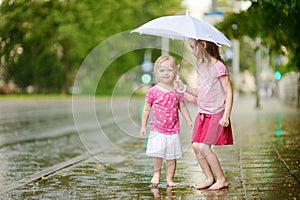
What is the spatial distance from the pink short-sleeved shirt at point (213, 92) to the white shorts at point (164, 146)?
46 cm

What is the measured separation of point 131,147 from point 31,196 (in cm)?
534

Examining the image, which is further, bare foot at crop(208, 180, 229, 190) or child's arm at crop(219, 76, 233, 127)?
bare foot at crop(208, 180, 229, 190)

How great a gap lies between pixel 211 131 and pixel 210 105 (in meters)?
0.28

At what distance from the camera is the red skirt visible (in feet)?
24.9

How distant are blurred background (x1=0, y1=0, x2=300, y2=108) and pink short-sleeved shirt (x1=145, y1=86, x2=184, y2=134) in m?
0.89

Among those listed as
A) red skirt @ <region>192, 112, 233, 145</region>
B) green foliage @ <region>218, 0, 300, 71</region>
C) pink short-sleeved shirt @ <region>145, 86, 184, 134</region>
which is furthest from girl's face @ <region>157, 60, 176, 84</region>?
green foliage @ <region>218, 0, 300, 71</region>

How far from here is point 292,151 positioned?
11367 millimetres

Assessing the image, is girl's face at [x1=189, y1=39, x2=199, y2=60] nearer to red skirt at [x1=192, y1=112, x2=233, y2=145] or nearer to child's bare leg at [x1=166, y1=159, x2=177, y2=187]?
red skirt at [x1=192, y1=112, x2=233, y2=145]

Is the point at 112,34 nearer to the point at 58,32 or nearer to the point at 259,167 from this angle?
the point at 58,32

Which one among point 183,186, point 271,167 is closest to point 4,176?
point 183,186

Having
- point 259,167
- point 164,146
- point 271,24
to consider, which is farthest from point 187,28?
point 271,24

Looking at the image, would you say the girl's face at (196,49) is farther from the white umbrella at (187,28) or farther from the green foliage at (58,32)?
the green foliage at (58,32)

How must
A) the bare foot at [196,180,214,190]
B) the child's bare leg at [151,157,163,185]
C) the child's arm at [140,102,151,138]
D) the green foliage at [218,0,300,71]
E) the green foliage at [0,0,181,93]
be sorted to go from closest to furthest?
the bare foot at [196,180,214,190] < the child's arm at [140,102,151,138] < the child's bare leg at [151,157,163,185] < the green foliage at [218,0,300,71] < the green foliage at [0,0,181,93]

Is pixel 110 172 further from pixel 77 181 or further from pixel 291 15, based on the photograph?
pixel 291 15
